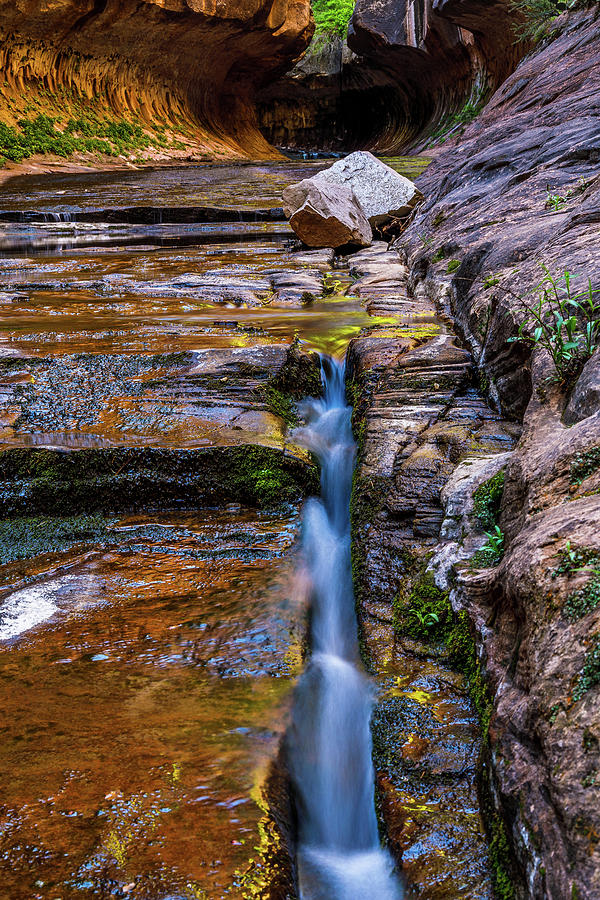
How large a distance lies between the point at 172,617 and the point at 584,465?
5.10 feet

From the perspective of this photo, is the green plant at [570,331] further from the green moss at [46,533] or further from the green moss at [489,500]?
the green moss at [46,533]

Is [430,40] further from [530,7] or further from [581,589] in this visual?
[581,589]

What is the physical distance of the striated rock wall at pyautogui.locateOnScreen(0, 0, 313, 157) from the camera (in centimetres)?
1869

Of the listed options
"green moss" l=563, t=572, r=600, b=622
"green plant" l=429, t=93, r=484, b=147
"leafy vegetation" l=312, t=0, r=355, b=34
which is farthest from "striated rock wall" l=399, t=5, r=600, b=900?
"leafy vegetation" l=312, t=0, r=355, b=34

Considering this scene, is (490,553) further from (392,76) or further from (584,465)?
(392,76)

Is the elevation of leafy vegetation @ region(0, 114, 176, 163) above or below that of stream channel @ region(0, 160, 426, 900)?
above

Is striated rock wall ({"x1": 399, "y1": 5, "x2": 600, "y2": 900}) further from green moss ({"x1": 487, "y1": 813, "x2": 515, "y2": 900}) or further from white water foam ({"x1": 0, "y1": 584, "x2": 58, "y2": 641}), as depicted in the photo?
white water foam ({"x1": 0, "y1": 584, "x2": 58, "y2": 641})

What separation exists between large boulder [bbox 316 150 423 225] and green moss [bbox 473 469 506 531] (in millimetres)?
7933

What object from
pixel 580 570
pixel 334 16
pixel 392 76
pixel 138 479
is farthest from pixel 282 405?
pixel 334 16

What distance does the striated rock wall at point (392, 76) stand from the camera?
20656 mm

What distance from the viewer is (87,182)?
596 inches

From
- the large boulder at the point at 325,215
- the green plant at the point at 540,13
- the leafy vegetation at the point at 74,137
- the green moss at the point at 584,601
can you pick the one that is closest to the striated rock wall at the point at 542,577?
the green moss at the point at 584,601

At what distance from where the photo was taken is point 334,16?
32.5 m

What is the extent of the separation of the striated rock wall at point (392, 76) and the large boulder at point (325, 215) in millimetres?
11355
